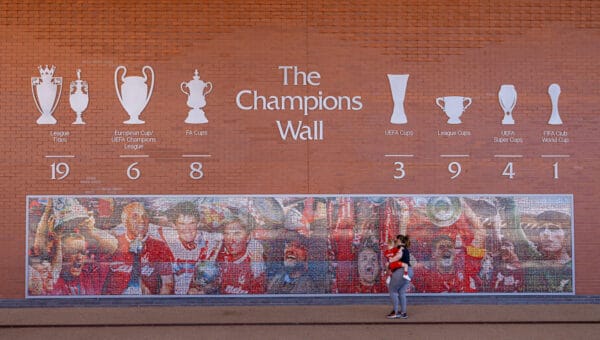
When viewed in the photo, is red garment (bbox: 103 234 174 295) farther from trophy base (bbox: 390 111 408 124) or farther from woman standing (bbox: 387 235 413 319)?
trophy base (bbox: 390 111 408 124)

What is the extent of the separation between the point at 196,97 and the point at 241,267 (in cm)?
326

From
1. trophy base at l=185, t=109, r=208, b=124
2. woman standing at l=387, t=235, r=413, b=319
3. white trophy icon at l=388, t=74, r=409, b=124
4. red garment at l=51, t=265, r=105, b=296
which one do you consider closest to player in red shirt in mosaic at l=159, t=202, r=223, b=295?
red garment at l=51, t=265, r=105, b=296

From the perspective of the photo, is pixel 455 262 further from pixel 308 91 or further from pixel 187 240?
pixel 187 240

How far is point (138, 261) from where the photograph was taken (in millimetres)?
11273

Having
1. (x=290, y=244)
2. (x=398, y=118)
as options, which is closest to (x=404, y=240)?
(x=290, y=244)

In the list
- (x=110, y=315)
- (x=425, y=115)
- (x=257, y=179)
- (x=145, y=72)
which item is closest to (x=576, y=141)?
(x=425, y=115)

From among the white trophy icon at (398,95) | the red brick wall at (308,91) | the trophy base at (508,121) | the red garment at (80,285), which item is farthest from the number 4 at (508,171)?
the red garment at (80,285)

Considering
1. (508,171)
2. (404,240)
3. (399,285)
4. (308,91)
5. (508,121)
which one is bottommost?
(399,285)

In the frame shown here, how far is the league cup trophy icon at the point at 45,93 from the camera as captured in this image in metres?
11.3

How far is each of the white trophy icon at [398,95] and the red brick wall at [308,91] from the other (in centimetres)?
13

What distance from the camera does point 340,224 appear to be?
37.3ft

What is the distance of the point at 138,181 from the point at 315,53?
160 inches

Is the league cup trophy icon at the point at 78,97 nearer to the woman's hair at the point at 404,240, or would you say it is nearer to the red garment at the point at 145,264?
the red garment at the point at 145,264

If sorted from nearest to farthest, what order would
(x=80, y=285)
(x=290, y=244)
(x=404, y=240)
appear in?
(x=404, y=240)
(x=80, y=285)
(x=290, y=244)
